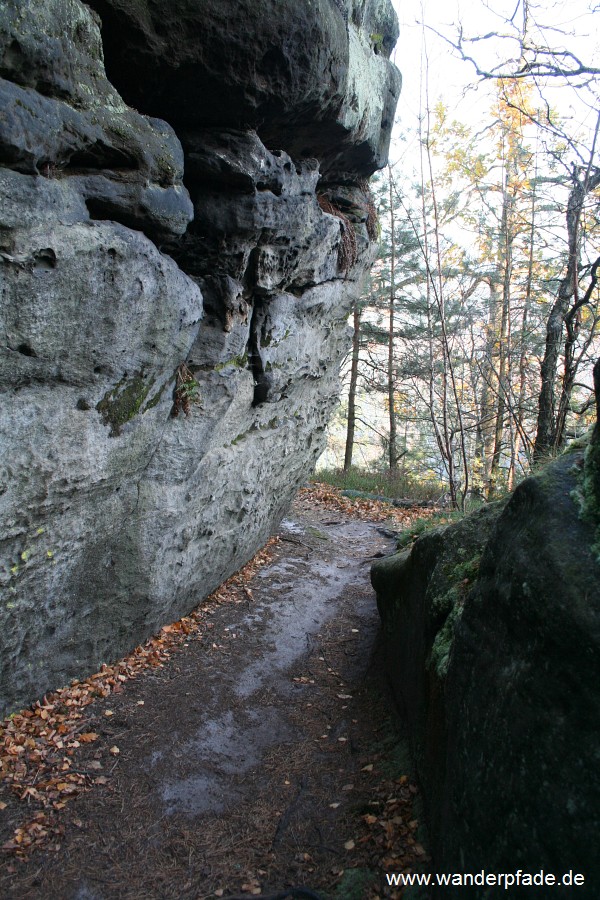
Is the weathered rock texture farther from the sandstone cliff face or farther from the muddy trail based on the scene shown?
the sandstone cliff face

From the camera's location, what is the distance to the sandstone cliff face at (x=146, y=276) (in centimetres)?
436

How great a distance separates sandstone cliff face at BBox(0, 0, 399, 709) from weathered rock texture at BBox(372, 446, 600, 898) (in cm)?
361

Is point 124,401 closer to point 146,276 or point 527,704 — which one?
point 146,276

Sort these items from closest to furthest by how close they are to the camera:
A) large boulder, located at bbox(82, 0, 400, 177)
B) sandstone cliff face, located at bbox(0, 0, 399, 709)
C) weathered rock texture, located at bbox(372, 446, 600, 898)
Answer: weathered rock texture, located at bbox(372, 446, 600, 898), sandstone cliff face, located at bbox(0, 0, 399, 709), large boulder, located at bbox(82, 0, 400, 177)

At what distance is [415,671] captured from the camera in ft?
16.4

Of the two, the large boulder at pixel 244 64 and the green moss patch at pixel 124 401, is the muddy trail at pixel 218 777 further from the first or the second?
the large boulder at pixel 244 64

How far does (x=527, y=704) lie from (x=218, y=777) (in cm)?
341

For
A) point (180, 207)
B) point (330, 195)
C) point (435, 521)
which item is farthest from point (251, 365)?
point (435, 521)

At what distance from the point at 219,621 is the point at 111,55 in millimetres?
6514

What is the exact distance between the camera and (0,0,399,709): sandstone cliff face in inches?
171

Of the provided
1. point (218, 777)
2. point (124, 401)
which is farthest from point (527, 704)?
point (124, 401)

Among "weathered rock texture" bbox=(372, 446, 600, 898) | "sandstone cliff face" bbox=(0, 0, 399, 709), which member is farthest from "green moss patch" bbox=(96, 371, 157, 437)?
"weathered rock texture" bbox=(372, 446, 600, 898)

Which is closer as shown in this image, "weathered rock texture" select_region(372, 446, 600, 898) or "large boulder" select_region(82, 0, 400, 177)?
"weathered rock texture" select_region(372, 446, 600, 898)

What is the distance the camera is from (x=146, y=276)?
5.20 m
